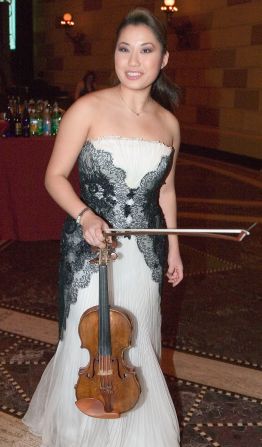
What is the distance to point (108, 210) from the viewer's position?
6.17ft

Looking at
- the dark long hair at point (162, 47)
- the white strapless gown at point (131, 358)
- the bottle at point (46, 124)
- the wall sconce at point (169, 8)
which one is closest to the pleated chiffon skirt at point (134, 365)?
the white strapless gown at point (131, 358)

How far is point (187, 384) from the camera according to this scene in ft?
9.31

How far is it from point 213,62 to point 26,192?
7350 millimetres

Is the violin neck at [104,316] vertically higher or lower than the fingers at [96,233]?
lower

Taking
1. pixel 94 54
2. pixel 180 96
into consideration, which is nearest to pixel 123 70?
pixel 180 96

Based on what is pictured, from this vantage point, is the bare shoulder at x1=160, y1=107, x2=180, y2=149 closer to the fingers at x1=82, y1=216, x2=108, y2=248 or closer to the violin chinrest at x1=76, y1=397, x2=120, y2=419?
the fingers at x1=82, y1=216, x2=108, y2=248

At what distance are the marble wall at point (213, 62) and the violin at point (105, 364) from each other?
336 inches

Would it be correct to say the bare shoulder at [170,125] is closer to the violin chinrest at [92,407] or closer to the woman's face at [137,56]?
the woman's face at [137,56]

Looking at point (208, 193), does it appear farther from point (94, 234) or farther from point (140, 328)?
point (94, 234)

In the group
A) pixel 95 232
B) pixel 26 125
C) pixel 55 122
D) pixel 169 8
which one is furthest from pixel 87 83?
pixel 95 232

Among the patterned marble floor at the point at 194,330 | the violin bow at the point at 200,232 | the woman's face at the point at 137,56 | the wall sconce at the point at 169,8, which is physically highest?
the wall sconce at the point at 169,8

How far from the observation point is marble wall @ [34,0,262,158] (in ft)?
32.3

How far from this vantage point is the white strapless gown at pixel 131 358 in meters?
1.87

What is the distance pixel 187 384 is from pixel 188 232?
171 cm
